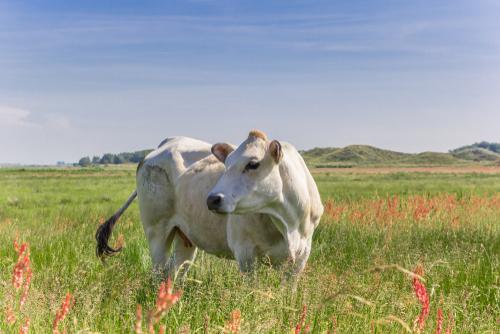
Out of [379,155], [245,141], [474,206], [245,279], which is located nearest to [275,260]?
[245,279]

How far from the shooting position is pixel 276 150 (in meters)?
5.19

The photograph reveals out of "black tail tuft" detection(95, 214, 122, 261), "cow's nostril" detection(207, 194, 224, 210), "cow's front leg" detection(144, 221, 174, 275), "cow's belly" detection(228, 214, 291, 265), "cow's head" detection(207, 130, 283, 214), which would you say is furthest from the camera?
"black tail tuft" detection(95, 214, 122, 261)

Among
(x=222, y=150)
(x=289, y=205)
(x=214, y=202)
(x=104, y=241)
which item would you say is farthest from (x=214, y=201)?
(x=104, y=241)

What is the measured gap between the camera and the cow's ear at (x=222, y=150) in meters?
5.74

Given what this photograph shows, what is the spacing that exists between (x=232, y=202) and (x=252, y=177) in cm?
35

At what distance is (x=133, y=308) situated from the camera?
512 centimetres

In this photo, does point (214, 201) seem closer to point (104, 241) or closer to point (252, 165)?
point (252, 165)

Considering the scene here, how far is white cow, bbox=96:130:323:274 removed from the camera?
16.9 feet

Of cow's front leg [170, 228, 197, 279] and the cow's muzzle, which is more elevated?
the cow's muzzle

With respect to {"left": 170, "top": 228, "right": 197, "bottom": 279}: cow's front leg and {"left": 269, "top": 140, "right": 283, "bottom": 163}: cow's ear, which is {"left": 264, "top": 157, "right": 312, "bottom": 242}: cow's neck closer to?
{"left": 269, "top": 140, "right": 283, "bottom": 163}: cow's ear

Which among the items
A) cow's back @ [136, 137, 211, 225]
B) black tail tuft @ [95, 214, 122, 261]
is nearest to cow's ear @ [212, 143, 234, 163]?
cow's back @ [136, 137, 211, 225]

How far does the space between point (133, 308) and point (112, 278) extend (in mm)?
1380

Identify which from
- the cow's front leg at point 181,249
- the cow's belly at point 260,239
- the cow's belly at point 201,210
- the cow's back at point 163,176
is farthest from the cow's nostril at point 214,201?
the cow's front leg at point 181,249

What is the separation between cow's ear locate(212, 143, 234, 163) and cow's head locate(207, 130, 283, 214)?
0.42 meters
